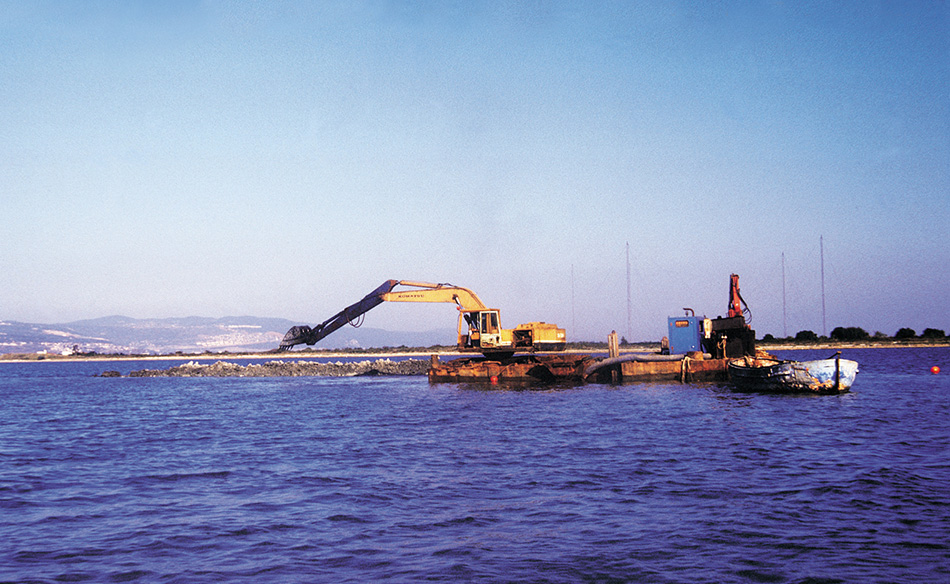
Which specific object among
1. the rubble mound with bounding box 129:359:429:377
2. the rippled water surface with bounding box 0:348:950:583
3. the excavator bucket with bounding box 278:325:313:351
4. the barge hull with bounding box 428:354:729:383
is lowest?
the rubble mound with bounding box 129:359:429:377

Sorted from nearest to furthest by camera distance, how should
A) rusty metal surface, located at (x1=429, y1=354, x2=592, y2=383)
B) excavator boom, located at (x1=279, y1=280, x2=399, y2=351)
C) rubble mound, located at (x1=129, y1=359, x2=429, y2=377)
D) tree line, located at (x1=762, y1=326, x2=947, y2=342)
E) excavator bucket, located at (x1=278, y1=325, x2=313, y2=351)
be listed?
rusty metal surface, located at (x1=429, y1=354, x2=592, y2=383)
excavator boom, located at (x1=279, y1=280, x2=399, y2=351)
excavator bucket, located at (x1=278, y1=325, x2=313, y2=351)
rubble mound, located at (x1=129, y1=359, x2=429, y2=377)
tree line, located at (x1=762, y1=326, x2=947, y2=342)

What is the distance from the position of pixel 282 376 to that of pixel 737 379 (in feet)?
173

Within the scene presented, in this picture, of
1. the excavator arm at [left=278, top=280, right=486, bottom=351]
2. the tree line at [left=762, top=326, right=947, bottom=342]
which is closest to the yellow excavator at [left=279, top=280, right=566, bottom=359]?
the excavator arm at [left=278, top=280, right=486, bottom=351]

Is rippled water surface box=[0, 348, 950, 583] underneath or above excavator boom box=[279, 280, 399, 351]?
underneath

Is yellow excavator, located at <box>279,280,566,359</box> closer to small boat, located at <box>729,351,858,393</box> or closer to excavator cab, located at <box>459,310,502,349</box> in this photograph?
excavator cab, located at <box>459,310,502,349</box>

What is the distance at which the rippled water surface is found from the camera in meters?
9.20

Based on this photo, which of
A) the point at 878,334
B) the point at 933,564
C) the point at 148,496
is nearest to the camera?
the point at 933,564

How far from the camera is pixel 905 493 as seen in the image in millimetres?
13109

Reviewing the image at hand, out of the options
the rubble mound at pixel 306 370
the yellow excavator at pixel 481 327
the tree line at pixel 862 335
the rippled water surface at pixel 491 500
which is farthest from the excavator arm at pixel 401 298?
the tree line at pixel 862 335

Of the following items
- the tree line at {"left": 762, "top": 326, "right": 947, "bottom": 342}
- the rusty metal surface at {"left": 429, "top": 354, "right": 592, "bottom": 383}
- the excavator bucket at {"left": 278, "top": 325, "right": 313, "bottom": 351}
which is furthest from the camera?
the tree line at {"left": 762, "top": 326, "right": 947, "bottom": 342}

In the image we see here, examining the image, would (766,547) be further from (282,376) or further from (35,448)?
(282,376)

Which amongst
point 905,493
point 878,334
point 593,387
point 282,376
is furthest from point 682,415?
point 878,334

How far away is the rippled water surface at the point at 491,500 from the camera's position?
30.2 ft

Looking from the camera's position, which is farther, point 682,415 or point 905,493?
point 682,415
